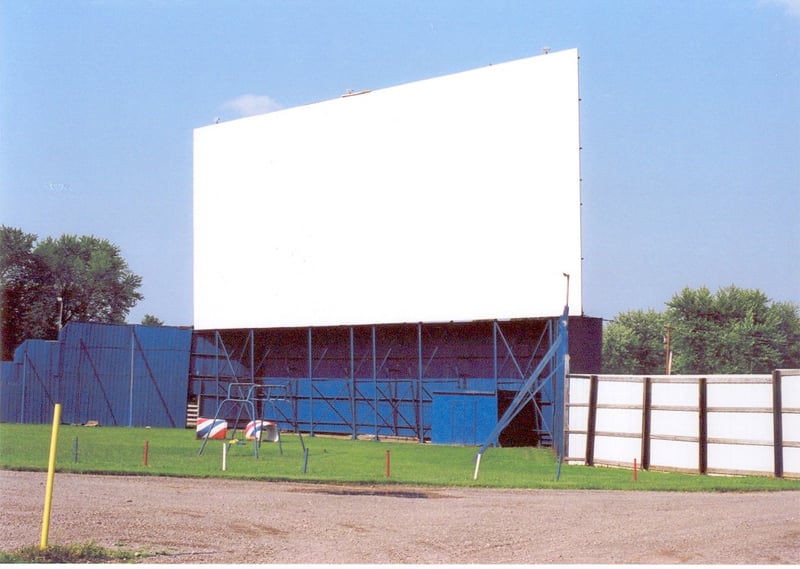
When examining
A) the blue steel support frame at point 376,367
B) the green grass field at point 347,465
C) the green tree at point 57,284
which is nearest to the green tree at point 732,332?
the blue steel support frame at point 376,367

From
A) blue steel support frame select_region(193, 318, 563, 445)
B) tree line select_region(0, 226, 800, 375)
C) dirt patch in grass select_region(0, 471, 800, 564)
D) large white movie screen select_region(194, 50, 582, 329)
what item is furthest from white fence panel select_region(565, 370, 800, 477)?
tree line select_region(0, 226, 800, 375)

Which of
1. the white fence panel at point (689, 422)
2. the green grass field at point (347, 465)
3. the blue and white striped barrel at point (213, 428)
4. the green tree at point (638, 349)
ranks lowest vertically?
the green grass field at point (347, 465)

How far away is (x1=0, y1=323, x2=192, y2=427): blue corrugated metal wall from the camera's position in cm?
5162

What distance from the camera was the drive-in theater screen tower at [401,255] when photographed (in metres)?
40.6

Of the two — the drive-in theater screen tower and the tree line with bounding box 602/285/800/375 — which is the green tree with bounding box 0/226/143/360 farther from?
the tree line with bounding box 602/285/800/375

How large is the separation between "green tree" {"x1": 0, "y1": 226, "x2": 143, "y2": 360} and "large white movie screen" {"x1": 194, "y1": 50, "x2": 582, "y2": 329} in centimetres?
3238

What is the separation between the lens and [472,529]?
576 inches

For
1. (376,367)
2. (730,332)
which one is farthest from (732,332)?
(376,367)

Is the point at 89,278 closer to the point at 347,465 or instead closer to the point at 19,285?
the point at 19,285

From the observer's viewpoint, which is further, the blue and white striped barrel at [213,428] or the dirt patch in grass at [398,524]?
the blue and white striped barrel at [213,428]

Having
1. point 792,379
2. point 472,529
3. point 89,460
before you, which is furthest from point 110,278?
point 472,529

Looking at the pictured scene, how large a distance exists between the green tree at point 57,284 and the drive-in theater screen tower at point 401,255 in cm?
3205

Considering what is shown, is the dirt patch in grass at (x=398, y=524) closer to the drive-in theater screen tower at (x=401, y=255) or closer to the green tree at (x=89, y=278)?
the drive-in theater screen tower at (x=401, y=255)

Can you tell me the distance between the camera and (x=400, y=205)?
4456 centimetres
